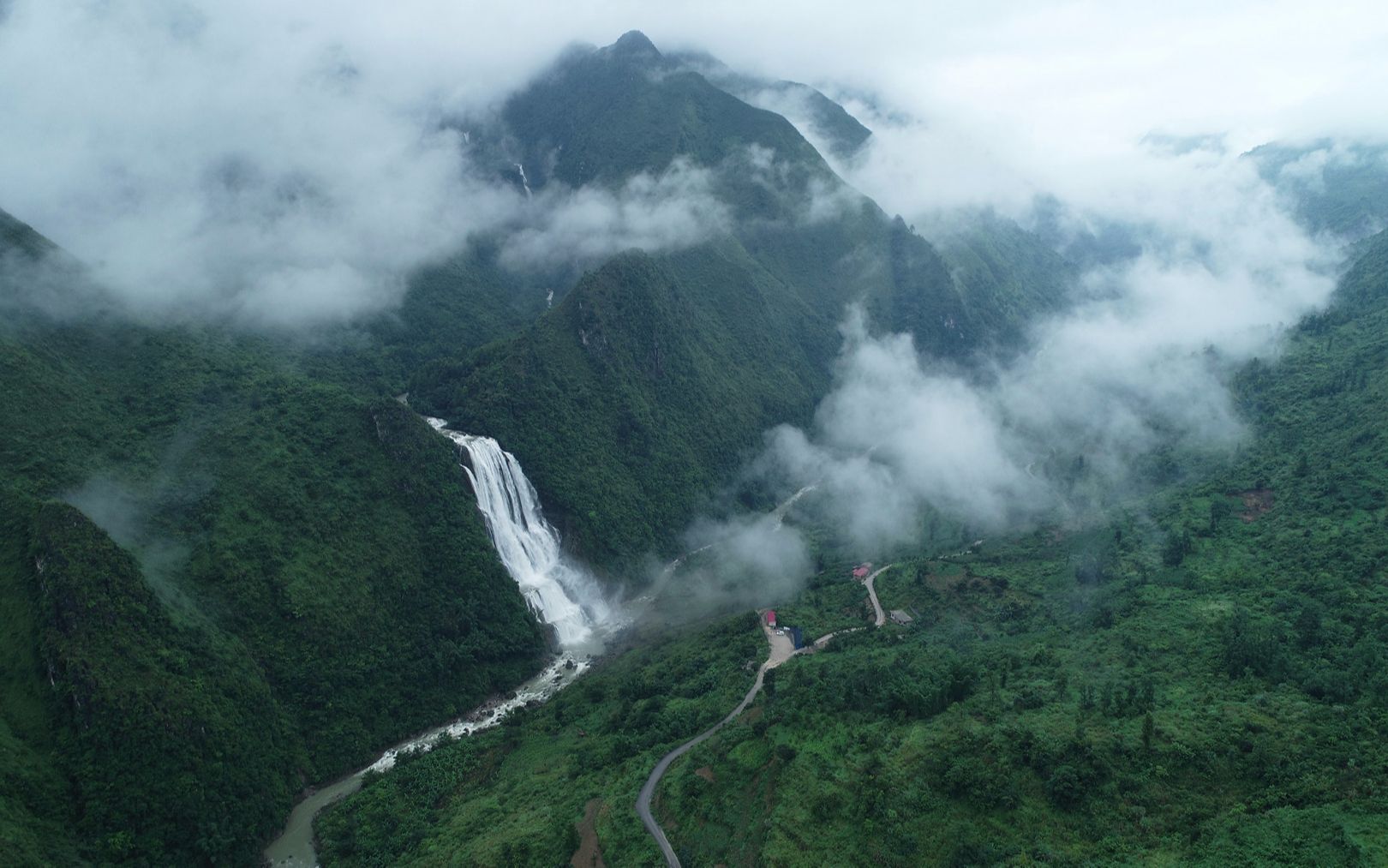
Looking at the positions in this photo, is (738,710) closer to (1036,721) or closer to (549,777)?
(549,777)

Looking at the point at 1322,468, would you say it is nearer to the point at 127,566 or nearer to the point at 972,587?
the point at 972,587

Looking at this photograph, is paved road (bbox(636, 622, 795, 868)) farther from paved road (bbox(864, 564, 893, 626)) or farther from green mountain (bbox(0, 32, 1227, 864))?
paved road (bbox(864, 564, 893, 626))

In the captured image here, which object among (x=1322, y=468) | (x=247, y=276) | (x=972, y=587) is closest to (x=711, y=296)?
(x=247, y=276)

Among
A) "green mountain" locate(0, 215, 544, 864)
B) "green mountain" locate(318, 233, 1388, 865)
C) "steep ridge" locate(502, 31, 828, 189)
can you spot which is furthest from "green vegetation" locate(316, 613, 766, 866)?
"steep ridge" locate(502, 31, 828, 189)

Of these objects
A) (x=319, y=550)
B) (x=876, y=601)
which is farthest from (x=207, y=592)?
(x=876, y=601)

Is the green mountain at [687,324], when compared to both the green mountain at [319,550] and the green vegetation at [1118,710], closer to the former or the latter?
the green mountain at [319,550]

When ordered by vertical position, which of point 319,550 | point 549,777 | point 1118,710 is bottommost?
point 1118,710
